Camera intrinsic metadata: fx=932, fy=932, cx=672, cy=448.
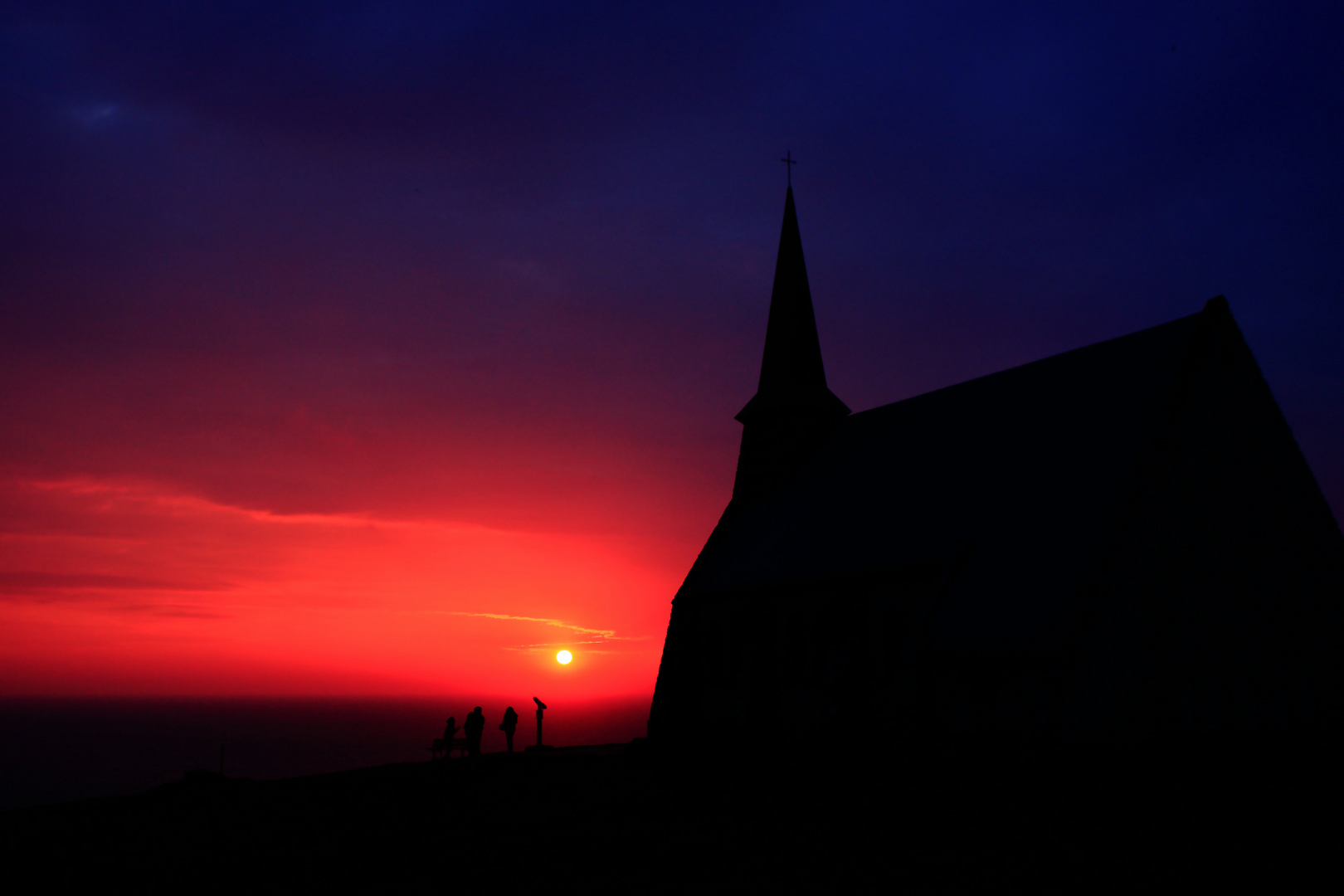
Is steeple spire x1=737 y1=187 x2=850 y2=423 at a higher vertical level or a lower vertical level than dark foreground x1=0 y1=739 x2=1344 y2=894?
higher

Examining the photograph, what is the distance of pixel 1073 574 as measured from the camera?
20406mm

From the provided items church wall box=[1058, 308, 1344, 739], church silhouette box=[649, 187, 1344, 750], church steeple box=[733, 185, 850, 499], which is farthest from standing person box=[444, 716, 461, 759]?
church wall box=[1058, 308, 1344, 739]

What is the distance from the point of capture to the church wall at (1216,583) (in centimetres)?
1983

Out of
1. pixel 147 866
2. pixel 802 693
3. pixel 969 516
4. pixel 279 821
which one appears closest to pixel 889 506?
pixel 969 516

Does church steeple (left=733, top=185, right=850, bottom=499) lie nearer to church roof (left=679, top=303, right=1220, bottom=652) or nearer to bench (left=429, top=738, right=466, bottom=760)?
church roof (left=679, top=303, right=1220, bottom=652)

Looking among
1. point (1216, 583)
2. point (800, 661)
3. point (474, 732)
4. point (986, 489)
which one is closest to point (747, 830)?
point (1216, 583)

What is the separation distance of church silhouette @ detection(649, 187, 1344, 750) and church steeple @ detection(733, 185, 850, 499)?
5512 millimetres

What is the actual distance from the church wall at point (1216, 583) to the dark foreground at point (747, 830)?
3.13ft

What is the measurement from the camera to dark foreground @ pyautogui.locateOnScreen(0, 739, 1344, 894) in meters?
12.2

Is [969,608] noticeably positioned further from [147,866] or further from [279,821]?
[147,866]

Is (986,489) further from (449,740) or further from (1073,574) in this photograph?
(449,740)

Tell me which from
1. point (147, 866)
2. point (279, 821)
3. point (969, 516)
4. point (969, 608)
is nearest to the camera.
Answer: point (147, 866)

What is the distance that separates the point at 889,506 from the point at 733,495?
1075cm

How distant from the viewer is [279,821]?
60.1 feet
